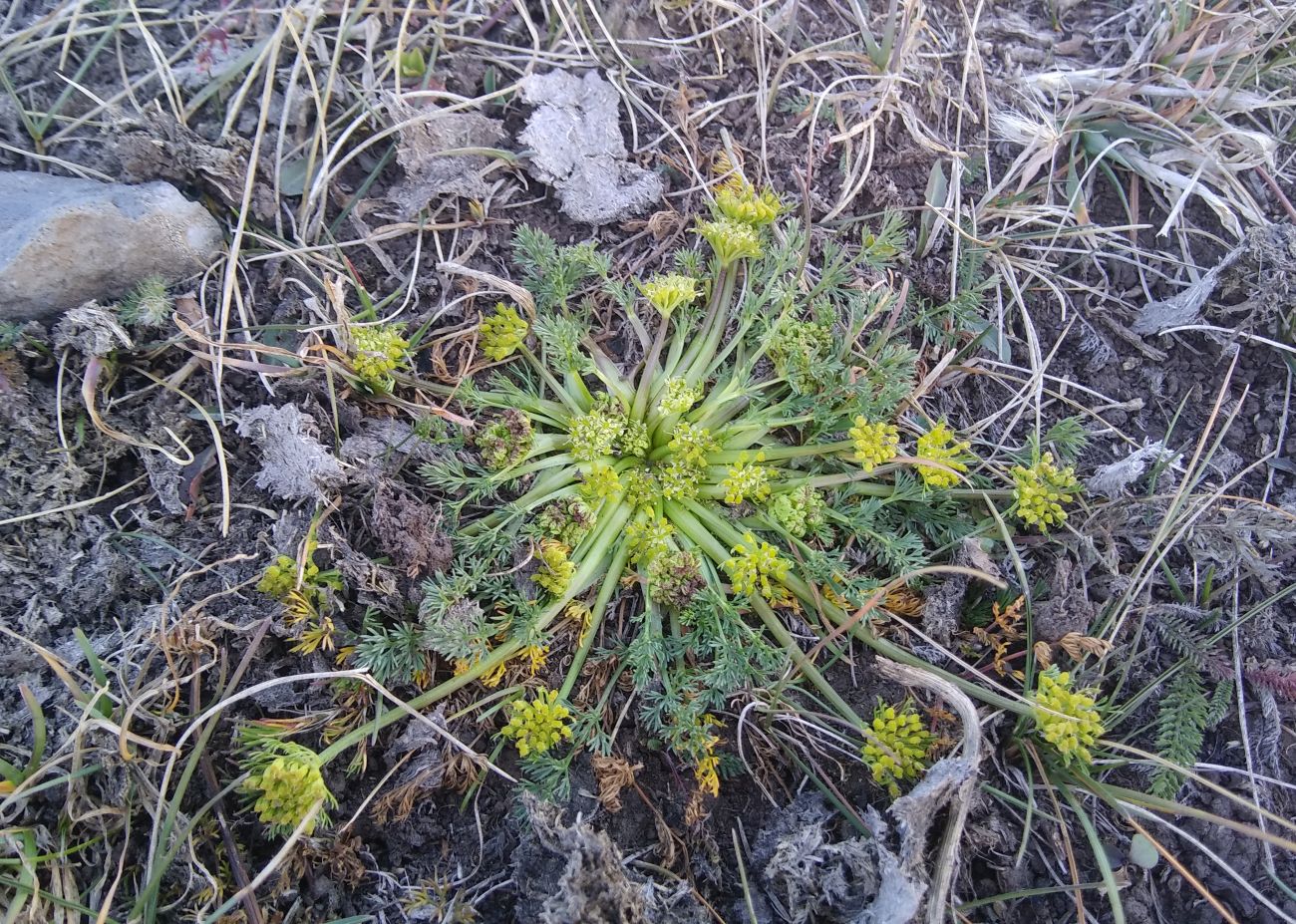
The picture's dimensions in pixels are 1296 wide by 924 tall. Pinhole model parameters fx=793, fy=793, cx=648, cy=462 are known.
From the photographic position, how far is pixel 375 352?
275 cm

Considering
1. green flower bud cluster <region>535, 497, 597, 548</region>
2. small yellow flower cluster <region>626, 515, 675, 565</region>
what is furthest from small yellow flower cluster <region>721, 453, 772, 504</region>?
green flower bud cluster <region>535, 497, 597, 548</region>

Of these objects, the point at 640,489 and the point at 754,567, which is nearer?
the point at 754,567

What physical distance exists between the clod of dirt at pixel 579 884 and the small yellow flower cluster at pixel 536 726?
155mm

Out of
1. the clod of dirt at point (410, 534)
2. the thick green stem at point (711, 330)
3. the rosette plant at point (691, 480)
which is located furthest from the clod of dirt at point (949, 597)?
the clod of dirt at point (410, 534)

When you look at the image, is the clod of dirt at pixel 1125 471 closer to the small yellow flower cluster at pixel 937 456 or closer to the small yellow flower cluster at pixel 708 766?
the small yellow flower cluster at pixel 937 456

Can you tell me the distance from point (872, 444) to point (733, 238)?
0.89 metres

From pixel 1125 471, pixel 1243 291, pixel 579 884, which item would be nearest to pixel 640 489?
pixel 579 884

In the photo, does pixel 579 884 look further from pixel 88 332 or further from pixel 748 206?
pixel 88 332

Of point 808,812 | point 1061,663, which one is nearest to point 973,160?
point 1061,663

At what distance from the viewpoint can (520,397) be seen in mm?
2975

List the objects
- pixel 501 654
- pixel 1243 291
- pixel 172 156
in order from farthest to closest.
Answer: pixel 1243 291, pixel 172 156, pixel 501 654

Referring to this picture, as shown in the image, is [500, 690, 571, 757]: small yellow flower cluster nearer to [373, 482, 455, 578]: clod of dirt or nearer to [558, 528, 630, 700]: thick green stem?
[558, 528, 630, 700]: thick green stem

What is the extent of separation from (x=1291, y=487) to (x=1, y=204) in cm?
496

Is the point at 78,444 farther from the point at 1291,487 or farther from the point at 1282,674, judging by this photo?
the point at 1291,487
